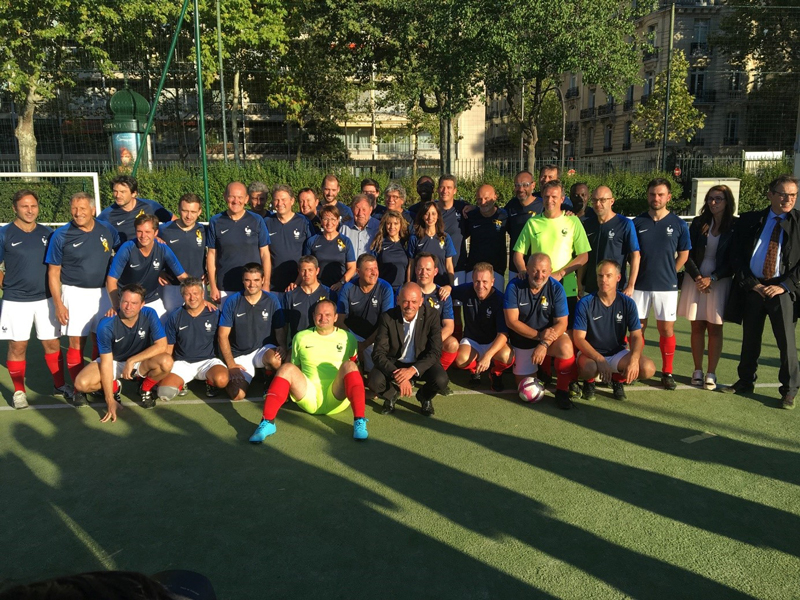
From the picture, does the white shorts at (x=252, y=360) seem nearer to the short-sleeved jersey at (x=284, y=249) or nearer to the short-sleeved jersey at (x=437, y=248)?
the short-sleeved jersey at (x=284, y=249)

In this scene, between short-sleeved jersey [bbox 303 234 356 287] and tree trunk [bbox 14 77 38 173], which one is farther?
tree trunk [bbox 14 77 38 173]

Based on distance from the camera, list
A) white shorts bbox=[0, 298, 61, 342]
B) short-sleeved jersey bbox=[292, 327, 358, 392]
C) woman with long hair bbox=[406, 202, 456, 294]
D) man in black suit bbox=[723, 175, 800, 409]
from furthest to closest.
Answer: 1. woman with long hair bbox=[406, 202, 456, 294]
2. white shorts bbox=[0, 298, 61, 342]
3. man in black suit bbox=[723, 175, 800, 409]
4. short-sleeved jersey bbox=[292, 327, 358, 392]

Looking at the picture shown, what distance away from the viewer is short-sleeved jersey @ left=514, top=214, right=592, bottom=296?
607 cm

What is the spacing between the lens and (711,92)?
4125cm

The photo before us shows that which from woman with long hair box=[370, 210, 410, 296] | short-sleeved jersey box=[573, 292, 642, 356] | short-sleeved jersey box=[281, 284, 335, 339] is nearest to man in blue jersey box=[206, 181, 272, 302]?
short-sleeved jersey box=[281, 284, 335, 339]

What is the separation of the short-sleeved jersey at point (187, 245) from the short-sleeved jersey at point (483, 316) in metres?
2.64

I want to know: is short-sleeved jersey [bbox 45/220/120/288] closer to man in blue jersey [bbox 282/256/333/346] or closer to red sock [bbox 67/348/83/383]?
red sock [bbox 67/348/83/383]

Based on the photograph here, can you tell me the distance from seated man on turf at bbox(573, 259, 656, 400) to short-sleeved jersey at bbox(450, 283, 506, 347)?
71cm

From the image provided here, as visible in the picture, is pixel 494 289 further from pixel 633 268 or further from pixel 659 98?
pixel 659 98

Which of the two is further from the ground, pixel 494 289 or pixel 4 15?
pixel 4 15

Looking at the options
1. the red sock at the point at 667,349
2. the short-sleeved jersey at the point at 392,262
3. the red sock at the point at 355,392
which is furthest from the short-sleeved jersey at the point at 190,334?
the red sock at the point at 667,349

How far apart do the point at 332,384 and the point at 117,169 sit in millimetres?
11463

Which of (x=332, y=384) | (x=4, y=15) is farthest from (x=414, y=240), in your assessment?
(x=4, y=15)

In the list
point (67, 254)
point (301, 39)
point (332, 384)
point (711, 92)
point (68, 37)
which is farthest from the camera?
point (711, 92)
